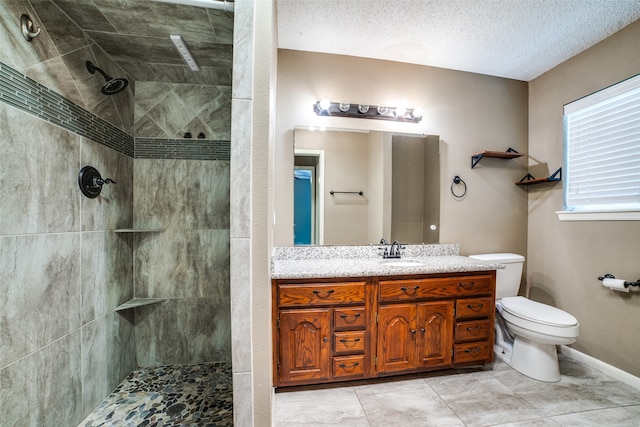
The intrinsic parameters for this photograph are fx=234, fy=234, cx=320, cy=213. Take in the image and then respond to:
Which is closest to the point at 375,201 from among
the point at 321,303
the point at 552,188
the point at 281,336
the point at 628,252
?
the point at 321,303

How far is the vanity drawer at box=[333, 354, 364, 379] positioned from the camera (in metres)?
1.58

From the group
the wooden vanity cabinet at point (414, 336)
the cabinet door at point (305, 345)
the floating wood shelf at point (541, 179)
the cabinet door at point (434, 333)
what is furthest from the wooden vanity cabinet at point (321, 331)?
the floating wood shelf at point (541, 179)

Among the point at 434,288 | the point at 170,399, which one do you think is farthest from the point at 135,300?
the point at 434,288

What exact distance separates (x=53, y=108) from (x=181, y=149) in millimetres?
700

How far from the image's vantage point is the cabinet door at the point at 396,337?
5.35 feet

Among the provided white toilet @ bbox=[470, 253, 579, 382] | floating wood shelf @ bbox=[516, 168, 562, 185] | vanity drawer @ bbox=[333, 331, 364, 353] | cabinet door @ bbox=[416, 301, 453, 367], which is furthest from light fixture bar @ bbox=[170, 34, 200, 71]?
floating wood shelf @ bbox=[516, 168, 562, 185]

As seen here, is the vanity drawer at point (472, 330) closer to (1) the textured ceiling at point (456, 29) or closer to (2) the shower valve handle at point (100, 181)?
(1) the textured ceiling at point (456, 29)

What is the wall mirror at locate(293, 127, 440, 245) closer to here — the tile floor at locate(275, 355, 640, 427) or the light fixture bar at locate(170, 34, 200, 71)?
the light fixture bar at locate(170, 34, 200, 71)

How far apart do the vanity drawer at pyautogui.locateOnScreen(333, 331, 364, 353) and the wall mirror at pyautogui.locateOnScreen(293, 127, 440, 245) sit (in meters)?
0.75

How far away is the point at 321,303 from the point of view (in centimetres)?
156

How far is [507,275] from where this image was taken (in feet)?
7.00

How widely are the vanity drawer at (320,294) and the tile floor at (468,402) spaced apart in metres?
0.62

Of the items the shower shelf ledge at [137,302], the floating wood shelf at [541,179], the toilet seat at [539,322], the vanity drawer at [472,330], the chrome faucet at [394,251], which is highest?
the floating wood shelf at [541,179]

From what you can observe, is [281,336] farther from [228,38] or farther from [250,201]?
[228,38]
